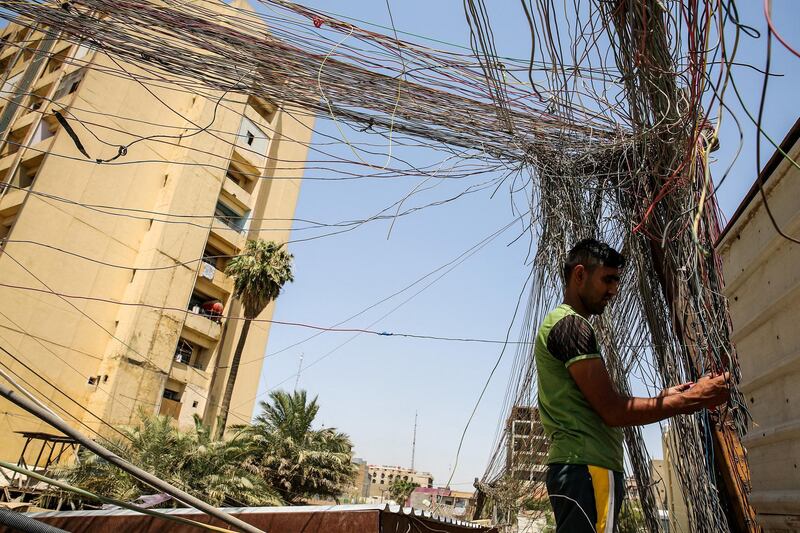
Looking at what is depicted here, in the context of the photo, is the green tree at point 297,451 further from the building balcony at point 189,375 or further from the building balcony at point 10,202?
the building balcony at point 10,202

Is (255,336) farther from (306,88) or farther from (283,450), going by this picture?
(306,88)

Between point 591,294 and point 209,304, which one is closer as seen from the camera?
point 591,294

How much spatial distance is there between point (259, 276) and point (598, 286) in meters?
21.0

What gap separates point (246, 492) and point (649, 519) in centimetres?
1353

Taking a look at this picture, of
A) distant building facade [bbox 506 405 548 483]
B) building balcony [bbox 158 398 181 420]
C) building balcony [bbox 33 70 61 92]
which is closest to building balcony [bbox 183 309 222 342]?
building balcony [bbox 158 398 181 420]

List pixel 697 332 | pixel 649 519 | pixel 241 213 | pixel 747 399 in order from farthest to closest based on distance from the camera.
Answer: pixel 241 213
pixel 649 519
pixel 697 332
pixel 747 399

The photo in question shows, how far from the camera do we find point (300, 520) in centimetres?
245

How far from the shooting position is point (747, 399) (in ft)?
5.76

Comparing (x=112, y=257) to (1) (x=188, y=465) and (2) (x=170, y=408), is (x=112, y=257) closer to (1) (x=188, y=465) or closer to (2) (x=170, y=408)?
(2) (x=170, y=408)

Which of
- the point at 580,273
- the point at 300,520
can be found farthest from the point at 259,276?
the point at 580,273

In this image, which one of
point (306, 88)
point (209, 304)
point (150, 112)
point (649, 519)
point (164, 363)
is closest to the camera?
point (649, 519)

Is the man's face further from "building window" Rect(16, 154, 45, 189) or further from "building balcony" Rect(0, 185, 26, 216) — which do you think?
"building window" Rect(16, 154, 45, 189)

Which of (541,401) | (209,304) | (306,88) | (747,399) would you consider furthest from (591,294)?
(209,304)

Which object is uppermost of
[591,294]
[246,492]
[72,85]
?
[72,85]
